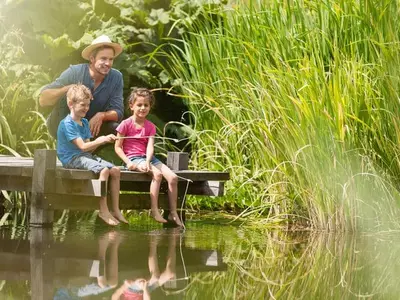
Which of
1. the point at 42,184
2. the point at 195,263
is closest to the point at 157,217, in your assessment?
the point at 42,184

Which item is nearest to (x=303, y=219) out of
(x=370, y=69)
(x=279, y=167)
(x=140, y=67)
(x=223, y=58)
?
(x=279, y=167)

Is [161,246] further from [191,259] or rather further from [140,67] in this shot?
[140,67]

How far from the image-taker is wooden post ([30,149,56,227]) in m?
7.81

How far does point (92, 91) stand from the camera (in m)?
8.66

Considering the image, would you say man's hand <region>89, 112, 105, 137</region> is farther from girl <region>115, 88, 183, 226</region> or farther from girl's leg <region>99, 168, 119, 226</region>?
girl's leg <region>99, 168, 119, 226</region>

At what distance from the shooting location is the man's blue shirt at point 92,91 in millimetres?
8594

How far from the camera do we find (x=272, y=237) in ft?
25.8

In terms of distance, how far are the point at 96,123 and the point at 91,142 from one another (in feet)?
2.28

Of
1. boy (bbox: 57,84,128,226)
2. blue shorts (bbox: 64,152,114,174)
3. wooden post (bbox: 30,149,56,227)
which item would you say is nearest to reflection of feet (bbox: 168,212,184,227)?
boy (bbox: 57,84,128,226)

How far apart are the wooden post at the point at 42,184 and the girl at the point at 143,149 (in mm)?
582

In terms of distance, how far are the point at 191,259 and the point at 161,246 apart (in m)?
0.68

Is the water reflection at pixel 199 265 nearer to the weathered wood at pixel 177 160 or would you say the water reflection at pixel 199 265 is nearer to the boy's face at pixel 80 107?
the weathered wood at pixel 177 160

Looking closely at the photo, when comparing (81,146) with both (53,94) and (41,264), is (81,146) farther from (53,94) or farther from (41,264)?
(41,264)

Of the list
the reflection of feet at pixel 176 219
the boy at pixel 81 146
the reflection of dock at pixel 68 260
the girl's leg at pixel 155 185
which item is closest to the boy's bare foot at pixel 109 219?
the boy at pixel 81 146
